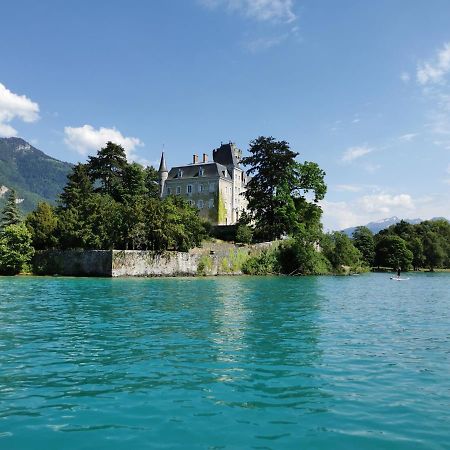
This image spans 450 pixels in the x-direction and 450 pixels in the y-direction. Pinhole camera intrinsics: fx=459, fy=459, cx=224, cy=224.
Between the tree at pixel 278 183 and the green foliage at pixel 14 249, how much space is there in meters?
30.2

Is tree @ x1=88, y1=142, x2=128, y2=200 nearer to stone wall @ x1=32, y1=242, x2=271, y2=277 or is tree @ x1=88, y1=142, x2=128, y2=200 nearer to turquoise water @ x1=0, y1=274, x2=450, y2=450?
stone wall @ x1=32, y1=242, x2=271, y2=277

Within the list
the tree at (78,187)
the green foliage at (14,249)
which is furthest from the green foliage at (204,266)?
the tree at (78,187)

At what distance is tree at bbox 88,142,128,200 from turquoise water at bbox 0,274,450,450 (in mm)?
59699

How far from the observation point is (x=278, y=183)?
6394 centimetres

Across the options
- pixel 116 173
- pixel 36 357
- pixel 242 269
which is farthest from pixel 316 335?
pixel 116 173

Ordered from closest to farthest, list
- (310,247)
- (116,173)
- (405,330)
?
(405,330) < (310,247) < (116,173)

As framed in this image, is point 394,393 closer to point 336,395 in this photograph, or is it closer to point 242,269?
point 336,395

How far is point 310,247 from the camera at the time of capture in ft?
209

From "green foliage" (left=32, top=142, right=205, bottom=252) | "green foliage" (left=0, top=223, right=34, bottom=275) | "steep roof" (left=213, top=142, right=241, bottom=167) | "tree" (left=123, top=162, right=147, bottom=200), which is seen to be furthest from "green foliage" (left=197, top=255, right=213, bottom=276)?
"steep roof" (left=213, top=142, right=241, bottom=167)

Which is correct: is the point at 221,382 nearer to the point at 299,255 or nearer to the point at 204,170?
the point at 299,255

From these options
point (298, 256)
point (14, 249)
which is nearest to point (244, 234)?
point (298, 256)

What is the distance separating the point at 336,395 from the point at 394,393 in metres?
1.18

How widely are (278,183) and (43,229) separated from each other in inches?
1226

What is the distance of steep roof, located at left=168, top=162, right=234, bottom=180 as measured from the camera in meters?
84.1
